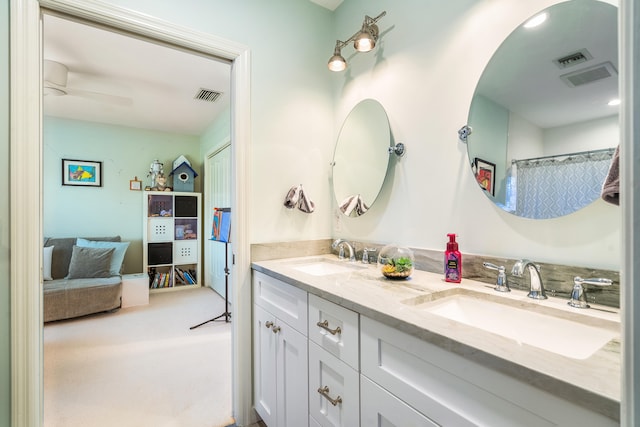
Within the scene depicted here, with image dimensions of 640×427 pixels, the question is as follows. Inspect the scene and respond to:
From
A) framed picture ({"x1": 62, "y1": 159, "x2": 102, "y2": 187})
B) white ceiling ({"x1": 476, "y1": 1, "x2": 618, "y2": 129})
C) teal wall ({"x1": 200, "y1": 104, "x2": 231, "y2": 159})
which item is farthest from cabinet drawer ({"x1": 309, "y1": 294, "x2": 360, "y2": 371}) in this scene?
framed picture ({"x1": 62, "y1": 159, "x2": 102, "y2": 187})

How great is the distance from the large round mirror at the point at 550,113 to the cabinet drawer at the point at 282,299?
94 cm

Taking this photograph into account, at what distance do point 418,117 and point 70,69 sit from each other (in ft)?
10.3

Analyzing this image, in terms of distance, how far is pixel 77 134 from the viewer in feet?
13.6

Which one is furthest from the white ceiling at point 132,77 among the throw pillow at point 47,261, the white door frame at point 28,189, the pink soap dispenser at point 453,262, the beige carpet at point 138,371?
the beige carpet at point 138,371

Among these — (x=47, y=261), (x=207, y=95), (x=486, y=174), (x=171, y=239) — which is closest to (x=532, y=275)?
(x=486, y=174)

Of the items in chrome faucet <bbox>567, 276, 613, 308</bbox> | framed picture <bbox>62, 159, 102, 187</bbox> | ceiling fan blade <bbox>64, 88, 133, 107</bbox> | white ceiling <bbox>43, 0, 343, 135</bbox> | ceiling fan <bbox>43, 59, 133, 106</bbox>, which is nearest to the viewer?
chrome faucet <bbox>567, 276, 613, 308</bbox>

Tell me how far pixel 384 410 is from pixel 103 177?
489 centimetres

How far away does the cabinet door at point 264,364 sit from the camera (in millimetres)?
1514

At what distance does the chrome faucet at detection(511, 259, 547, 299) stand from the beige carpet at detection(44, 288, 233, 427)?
1723 mm

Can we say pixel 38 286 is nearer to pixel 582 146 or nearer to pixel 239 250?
pixel 239 250

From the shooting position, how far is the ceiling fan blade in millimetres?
3228

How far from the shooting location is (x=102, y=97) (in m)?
3.38

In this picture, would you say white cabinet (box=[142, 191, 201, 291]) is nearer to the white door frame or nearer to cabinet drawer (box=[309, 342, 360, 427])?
the white door frame

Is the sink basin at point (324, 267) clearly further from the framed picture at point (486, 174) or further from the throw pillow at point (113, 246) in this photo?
the throw pillow at point (113, 246)
